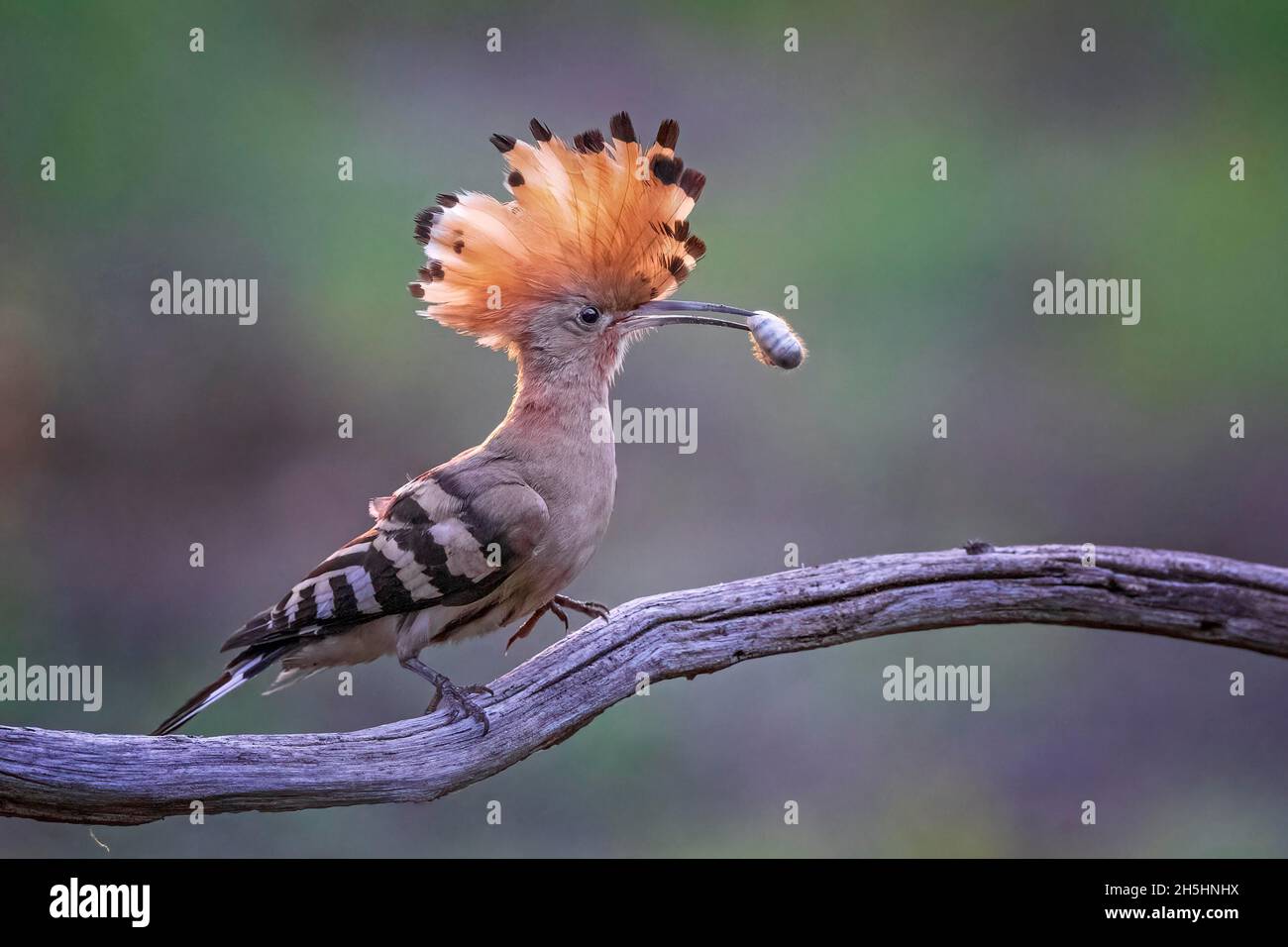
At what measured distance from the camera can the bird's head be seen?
9.52ft

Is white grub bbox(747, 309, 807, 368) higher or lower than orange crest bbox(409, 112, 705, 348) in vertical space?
lower

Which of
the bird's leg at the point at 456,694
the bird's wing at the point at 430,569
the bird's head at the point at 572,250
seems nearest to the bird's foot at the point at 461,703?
the bird's leg at the point at 456,694

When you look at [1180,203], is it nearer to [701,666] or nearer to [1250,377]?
[1250,377]

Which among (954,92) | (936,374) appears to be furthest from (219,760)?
(954,92)

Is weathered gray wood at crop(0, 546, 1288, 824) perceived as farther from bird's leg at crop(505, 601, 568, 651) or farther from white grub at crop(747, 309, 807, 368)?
white grub at crop(747, 309, 807, 368)

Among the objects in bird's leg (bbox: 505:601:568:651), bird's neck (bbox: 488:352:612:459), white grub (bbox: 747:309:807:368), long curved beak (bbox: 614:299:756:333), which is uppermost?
long curved beak (bbox: 614:299:756:333)

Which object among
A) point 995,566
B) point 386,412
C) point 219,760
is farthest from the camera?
point 386,412

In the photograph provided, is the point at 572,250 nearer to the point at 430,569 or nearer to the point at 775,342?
the point at 775,342

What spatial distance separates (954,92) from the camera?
7785 mm

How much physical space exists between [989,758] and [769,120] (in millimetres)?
4154

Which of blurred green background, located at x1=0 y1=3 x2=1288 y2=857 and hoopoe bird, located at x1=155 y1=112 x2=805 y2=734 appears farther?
blurred green background, located at x1=0 y1=3 x2=1288 y2=857

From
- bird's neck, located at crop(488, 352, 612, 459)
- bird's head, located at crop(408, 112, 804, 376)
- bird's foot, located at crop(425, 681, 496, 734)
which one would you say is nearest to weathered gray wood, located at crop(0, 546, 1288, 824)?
bird's foot, located at crop(425, 681, 496, 734)

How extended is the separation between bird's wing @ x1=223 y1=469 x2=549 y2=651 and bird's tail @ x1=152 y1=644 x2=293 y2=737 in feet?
0.19

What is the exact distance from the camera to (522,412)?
3.00m
